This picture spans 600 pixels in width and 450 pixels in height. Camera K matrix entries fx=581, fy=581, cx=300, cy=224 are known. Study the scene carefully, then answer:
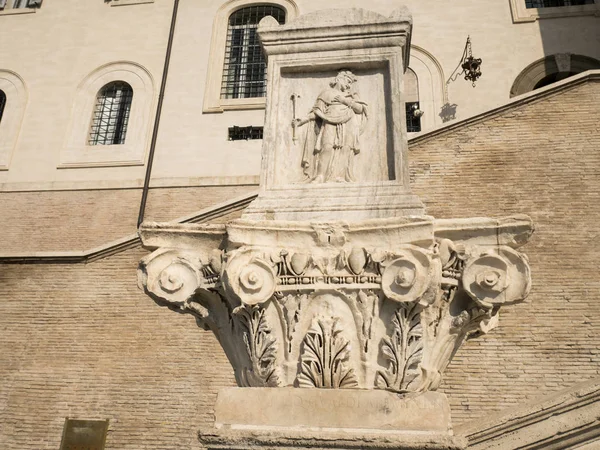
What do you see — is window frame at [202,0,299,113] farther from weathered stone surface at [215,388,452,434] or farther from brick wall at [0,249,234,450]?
weathered stone surface at [215,388,452,434]

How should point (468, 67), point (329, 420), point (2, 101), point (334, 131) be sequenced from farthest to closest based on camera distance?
point (2, 101), point (468, 67), point (334, 131), point (329, 420)

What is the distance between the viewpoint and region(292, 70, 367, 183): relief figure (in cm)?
352

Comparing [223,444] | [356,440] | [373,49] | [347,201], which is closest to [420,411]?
[356,440]

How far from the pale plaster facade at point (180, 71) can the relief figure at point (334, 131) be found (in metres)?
8.89

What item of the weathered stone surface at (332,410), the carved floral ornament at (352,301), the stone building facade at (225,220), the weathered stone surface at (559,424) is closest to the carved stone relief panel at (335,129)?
the carved floral ornament at (352,301)

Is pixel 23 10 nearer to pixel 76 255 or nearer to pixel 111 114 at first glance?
pixel 111 114

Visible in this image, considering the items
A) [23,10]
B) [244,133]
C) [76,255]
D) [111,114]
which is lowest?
[76,255]

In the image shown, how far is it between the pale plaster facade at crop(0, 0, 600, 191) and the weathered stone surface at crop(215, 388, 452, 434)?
10.1 metres

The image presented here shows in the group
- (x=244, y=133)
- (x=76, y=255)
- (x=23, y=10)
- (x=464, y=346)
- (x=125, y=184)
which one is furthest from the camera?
(x=23, y=10)

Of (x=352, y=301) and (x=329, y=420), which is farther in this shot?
(x=352, y=301)

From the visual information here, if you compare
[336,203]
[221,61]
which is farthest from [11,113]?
[336,203]

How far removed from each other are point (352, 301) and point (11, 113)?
14.5 meters

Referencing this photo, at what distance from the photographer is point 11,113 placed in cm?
1478

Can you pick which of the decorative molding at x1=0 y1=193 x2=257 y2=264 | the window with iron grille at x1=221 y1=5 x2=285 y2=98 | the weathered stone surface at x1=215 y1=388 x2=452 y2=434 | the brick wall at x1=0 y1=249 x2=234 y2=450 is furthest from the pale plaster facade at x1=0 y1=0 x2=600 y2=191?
the weathered stone surface at x1=215 y1=388 x2=452 y2=434
